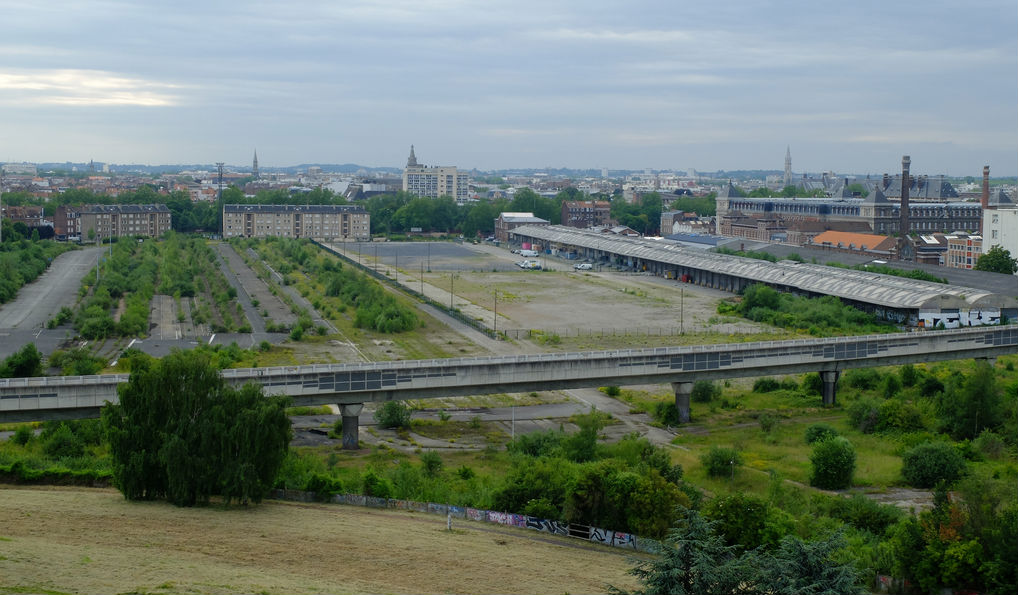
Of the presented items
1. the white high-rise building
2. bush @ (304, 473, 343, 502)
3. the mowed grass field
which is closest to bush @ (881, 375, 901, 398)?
the mowed grass field

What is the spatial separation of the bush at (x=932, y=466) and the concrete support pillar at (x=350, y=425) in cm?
1376

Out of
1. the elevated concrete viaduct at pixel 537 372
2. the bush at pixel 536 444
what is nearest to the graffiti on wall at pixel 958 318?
the elevated concrete viaduct at pixel 537 372

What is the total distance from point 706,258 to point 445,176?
10982 cm

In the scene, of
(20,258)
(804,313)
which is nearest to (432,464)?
(804,313)

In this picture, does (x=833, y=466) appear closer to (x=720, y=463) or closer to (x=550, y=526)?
(x=720, y=463)

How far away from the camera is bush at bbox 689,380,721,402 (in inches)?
1308

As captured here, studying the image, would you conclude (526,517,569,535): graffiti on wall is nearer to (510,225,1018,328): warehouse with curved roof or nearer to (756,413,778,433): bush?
(756,413,778,433): bush

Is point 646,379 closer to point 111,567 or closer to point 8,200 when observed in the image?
point 111,567

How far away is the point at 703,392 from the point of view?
33250 mm

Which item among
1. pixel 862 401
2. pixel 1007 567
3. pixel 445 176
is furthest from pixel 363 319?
pixel 445 176

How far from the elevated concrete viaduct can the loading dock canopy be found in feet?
37.1

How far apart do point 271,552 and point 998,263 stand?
54.9 metres

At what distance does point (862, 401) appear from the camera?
101 ft

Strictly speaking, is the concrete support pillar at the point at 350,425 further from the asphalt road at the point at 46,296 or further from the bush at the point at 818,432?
the asphalt road at the point at 46,296
